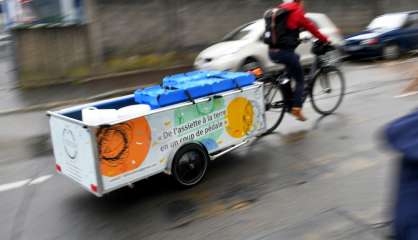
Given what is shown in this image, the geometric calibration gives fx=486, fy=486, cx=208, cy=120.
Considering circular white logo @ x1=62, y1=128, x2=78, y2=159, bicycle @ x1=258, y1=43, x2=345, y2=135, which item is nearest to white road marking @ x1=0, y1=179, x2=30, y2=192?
circular white logo @ x1=62, y1=128, x2=78, y2=159

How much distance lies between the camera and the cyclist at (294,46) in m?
6.50

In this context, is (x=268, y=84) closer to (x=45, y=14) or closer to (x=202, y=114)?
(x=202, y=114)

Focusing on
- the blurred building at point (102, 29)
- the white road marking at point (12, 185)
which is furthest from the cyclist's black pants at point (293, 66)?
the blurred building at point (102, 29)


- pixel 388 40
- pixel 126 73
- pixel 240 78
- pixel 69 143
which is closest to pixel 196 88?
pixel 240 78

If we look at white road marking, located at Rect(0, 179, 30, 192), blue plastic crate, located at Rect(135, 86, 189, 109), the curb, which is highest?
the curb

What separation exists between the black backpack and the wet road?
4.30ft

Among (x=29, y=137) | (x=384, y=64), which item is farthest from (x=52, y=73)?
(x=384, y=64)

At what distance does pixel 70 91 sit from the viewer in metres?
11.9

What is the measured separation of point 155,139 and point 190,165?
0.56m

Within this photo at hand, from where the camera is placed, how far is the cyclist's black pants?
6738 millimetres

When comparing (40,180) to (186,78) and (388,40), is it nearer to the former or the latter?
(186,78)

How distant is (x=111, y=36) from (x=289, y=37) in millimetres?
8621

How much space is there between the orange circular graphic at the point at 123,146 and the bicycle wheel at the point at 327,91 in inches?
137

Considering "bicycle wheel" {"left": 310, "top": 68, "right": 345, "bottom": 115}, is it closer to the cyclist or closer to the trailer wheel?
the cyclist
